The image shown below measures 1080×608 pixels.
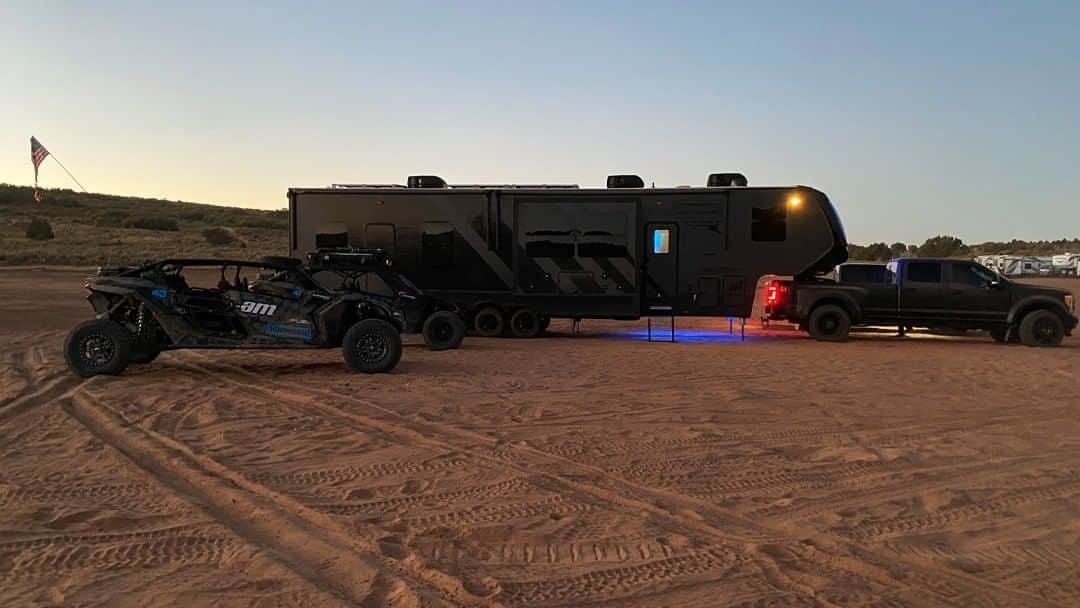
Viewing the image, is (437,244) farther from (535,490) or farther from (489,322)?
(535,490)

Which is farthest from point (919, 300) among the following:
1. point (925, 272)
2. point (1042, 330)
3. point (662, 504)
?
point (662, 504)

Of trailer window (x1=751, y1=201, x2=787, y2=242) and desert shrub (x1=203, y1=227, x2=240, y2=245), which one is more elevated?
desert shrub (x1=203, y1=227, x2=240, y2=245)

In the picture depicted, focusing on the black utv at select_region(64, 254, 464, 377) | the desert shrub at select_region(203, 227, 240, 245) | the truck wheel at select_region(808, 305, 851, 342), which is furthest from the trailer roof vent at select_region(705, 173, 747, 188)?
the desert shrub at select_region(203, 227, 240, 245)

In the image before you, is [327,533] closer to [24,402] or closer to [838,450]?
[838,450]

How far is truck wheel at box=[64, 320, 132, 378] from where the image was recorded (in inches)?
362

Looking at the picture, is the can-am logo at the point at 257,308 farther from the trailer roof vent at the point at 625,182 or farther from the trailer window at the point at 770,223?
the trailer window at the point at 770,223

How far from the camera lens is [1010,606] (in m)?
3.45

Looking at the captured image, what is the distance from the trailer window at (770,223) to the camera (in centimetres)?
1477

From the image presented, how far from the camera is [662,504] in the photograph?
4797 millimetres

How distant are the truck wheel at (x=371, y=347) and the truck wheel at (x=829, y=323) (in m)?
8.76

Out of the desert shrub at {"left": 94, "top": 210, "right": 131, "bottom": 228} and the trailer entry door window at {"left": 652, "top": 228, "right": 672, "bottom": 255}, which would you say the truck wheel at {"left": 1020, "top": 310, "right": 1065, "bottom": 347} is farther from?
the desert shrub at {"left": 94, "top": 210, "right": 131, "bottom": 228}

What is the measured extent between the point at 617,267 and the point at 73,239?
3497 centimetres

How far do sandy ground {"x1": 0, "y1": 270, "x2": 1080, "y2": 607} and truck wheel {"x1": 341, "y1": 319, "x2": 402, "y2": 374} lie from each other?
261 mm

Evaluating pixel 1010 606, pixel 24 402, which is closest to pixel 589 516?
pixel 1010 606
